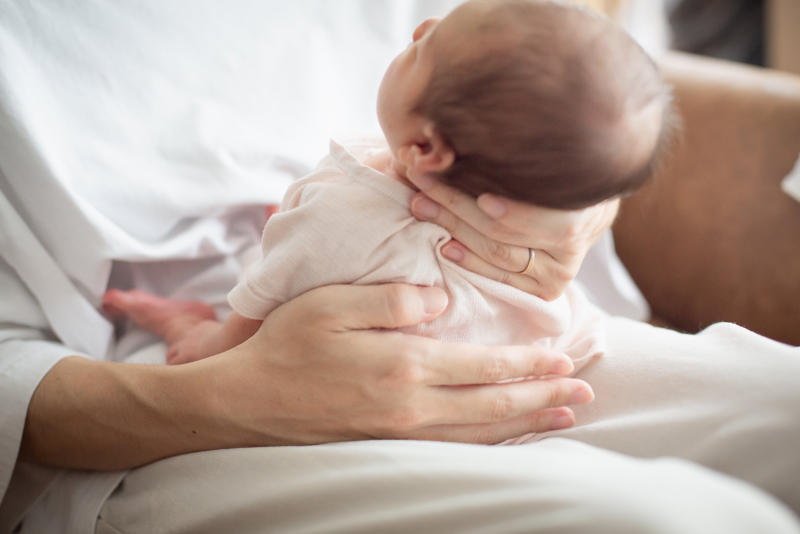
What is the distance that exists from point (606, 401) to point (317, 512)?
1.25 feet

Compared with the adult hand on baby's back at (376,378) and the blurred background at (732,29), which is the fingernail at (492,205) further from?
the blurred background at (732,29)

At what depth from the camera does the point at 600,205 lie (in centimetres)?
73

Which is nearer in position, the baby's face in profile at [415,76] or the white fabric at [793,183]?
the baby's face in profile at [415,76]

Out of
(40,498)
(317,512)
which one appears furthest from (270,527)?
Answer: (40,498)

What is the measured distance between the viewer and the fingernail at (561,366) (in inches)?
28.5

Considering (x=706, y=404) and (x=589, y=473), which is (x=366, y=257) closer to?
(x=589, y=473)

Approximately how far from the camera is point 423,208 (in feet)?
2.27

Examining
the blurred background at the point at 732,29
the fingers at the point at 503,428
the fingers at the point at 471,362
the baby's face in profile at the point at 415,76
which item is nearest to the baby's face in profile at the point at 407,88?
the baby's face in profile at the point at 415,76

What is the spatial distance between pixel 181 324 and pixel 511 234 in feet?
1.63

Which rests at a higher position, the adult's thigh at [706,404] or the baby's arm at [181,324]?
the baby's arm at [181,324]

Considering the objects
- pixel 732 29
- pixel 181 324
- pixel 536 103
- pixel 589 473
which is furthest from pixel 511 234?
pixel 732 29

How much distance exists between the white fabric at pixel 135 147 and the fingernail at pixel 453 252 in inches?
14.5

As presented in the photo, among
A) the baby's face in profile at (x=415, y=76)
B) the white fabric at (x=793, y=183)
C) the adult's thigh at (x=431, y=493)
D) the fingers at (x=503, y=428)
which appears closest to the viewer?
the adult's thigh at (x=431, y=493)

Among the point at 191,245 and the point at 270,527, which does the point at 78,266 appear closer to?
the point at 191,245
